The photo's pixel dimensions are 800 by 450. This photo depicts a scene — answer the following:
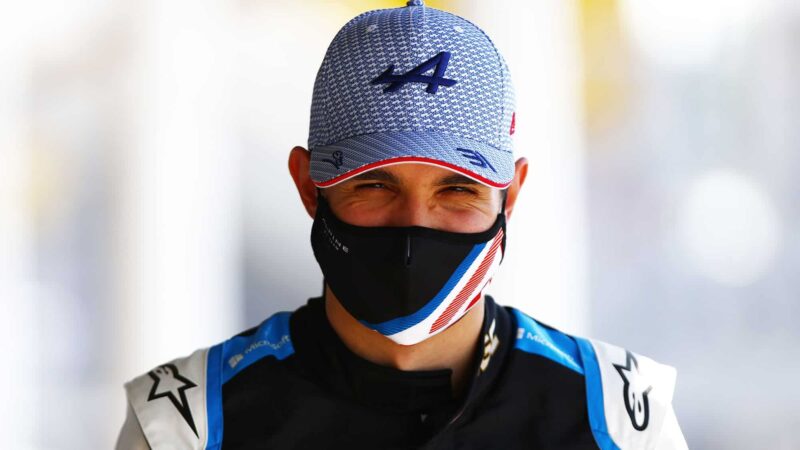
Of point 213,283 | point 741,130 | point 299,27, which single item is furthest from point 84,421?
point 741,130

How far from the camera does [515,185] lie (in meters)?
2.34

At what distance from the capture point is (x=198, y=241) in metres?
4.12

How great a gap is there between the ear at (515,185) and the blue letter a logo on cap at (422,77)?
1.16 ft

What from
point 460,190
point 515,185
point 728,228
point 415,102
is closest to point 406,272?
point 460,190

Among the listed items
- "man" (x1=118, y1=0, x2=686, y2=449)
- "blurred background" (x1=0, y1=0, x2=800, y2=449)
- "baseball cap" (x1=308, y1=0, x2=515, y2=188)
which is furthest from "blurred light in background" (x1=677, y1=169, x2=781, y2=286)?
"baseball cap" (x1=308, y1=0, x2=515, y2=188)

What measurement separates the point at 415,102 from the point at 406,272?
0.34 meters

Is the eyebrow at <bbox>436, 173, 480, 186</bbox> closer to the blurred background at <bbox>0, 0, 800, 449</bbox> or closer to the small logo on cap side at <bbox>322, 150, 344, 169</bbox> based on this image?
the small logo on cap side at <bbox>322, 150, 344, 169</bbox>

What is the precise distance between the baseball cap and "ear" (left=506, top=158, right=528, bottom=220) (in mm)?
150

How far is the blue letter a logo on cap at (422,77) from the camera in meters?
2.04

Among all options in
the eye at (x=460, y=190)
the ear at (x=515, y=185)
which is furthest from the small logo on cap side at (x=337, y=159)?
the ear at (x=515, y=185)

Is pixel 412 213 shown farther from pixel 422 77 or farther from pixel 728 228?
pixel 728 228

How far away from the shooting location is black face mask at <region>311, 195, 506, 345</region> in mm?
2021

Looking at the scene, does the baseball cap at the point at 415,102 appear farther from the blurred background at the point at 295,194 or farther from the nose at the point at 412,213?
the blurred background at the point at 295,194

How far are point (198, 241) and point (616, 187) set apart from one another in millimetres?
1923
